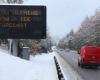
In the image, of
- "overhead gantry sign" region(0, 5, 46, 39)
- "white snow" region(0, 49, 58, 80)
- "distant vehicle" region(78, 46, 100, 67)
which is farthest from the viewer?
"distant vehicle" region(78, 46, 100, 67)

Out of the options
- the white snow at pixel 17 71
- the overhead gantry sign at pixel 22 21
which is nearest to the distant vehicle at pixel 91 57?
the overhead gantry sign at pixel 22 21

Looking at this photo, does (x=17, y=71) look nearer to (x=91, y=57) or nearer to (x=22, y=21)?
(x=22, y=21)

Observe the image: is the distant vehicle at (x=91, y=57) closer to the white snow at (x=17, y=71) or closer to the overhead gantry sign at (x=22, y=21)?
the overhead gantry sign at (x=22, y=21)

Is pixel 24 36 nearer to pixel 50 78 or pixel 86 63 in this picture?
pixel 86 63

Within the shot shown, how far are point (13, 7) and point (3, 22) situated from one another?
1.59 metres

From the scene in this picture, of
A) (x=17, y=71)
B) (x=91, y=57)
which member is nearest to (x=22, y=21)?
(x=91, y=57)

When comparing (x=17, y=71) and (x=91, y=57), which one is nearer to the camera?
(x=17, y=71)

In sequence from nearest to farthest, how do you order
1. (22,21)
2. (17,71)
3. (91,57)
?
(17,71) → (22,21) → (91,57)

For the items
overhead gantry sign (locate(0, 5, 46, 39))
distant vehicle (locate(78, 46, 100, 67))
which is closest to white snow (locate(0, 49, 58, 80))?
overhead gantry sign (locate(0, 5, 46, 39))

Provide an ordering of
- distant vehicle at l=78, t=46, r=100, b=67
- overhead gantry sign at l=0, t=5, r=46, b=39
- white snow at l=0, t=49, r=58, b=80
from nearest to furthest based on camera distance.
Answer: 1. white snow at l=0, t=49, r=58, b=80
2. overhead gantry sign at l=0, t=5, r=46, b=39
3. distant vehicle at l=78, t=46, r=100, b=67

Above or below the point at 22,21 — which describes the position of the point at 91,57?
below

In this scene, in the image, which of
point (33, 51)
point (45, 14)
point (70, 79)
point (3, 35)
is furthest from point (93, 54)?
point (33, 51)

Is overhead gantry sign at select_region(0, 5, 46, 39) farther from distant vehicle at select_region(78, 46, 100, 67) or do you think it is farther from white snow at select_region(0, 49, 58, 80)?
white snow at select_region(0, 49, 58, 80)

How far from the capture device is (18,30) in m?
34.1
